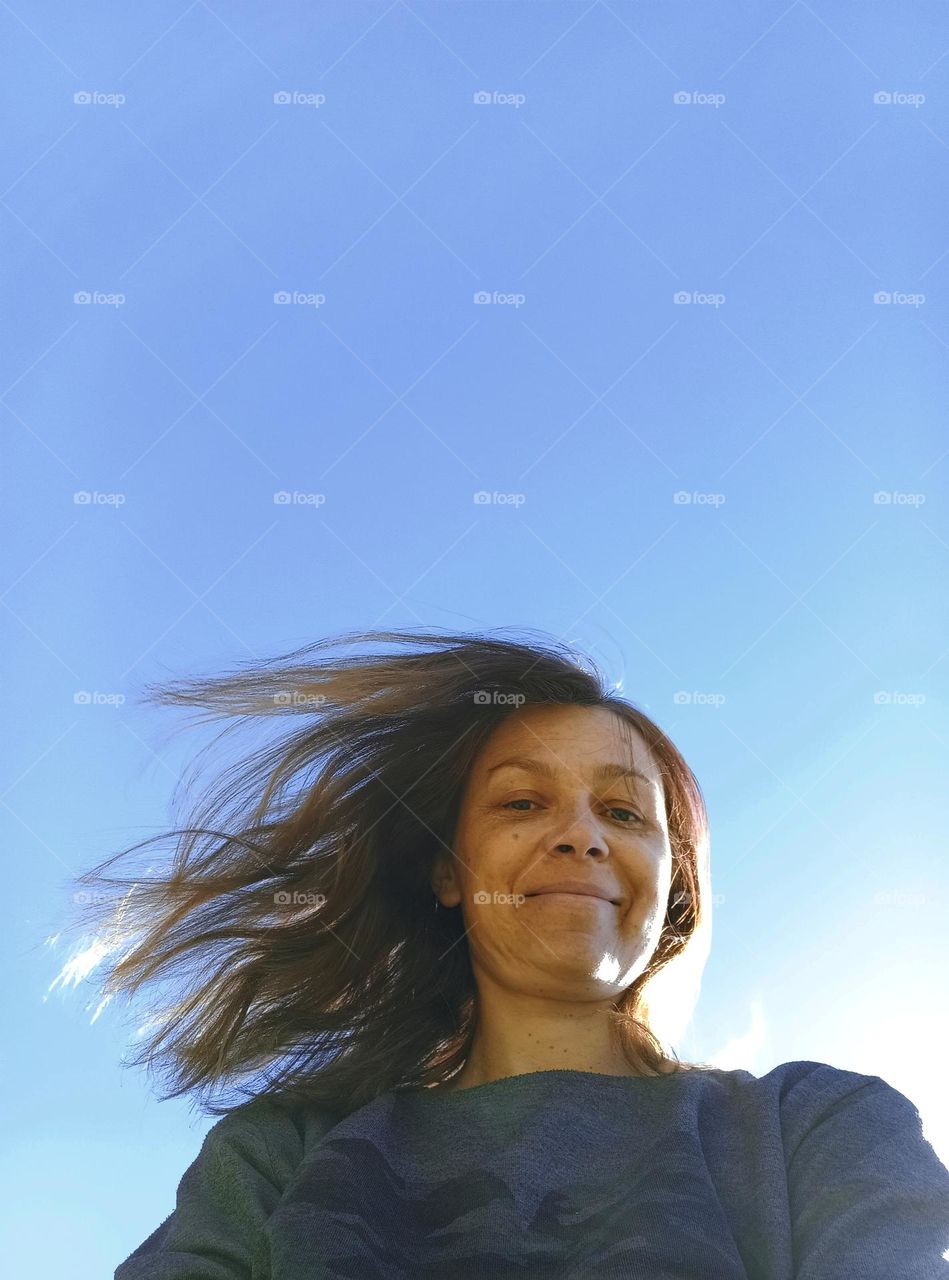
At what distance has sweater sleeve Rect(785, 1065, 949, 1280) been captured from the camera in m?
2.59

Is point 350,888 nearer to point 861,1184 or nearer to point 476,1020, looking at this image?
point 476,1020

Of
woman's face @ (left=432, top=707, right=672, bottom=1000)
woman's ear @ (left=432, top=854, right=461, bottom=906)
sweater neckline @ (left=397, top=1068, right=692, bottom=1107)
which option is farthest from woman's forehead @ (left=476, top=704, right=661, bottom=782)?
sweater neckline @ (left=397, top=1068, right=692, bottom=1107)

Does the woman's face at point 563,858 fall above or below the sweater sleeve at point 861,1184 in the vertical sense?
above

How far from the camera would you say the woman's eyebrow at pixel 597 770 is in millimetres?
3561

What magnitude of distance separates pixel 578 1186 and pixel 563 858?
0.71 meters

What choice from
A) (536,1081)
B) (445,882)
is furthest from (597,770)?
(536,1081)

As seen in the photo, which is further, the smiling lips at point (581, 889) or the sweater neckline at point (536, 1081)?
the smiling lips at point (581, 889)

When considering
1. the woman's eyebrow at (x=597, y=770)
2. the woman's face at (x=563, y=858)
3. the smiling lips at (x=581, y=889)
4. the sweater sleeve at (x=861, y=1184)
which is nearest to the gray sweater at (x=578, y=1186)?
the sweater sleeve at (x=861, y=1184)

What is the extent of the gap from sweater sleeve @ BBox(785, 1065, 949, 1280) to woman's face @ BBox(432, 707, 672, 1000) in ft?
1.70

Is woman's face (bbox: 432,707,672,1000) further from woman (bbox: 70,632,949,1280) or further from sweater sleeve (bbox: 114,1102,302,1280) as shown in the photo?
sweater sleeve (bbox: 114,1102,302,1280)

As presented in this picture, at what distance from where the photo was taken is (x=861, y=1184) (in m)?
2.75

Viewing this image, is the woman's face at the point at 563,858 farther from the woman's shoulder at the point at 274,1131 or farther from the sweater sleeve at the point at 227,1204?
the sweater sleeve at the point at 227,1204

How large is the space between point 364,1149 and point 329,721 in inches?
49.9

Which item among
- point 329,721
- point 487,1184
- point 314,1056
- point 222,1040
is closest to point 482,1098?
point 487,1184
